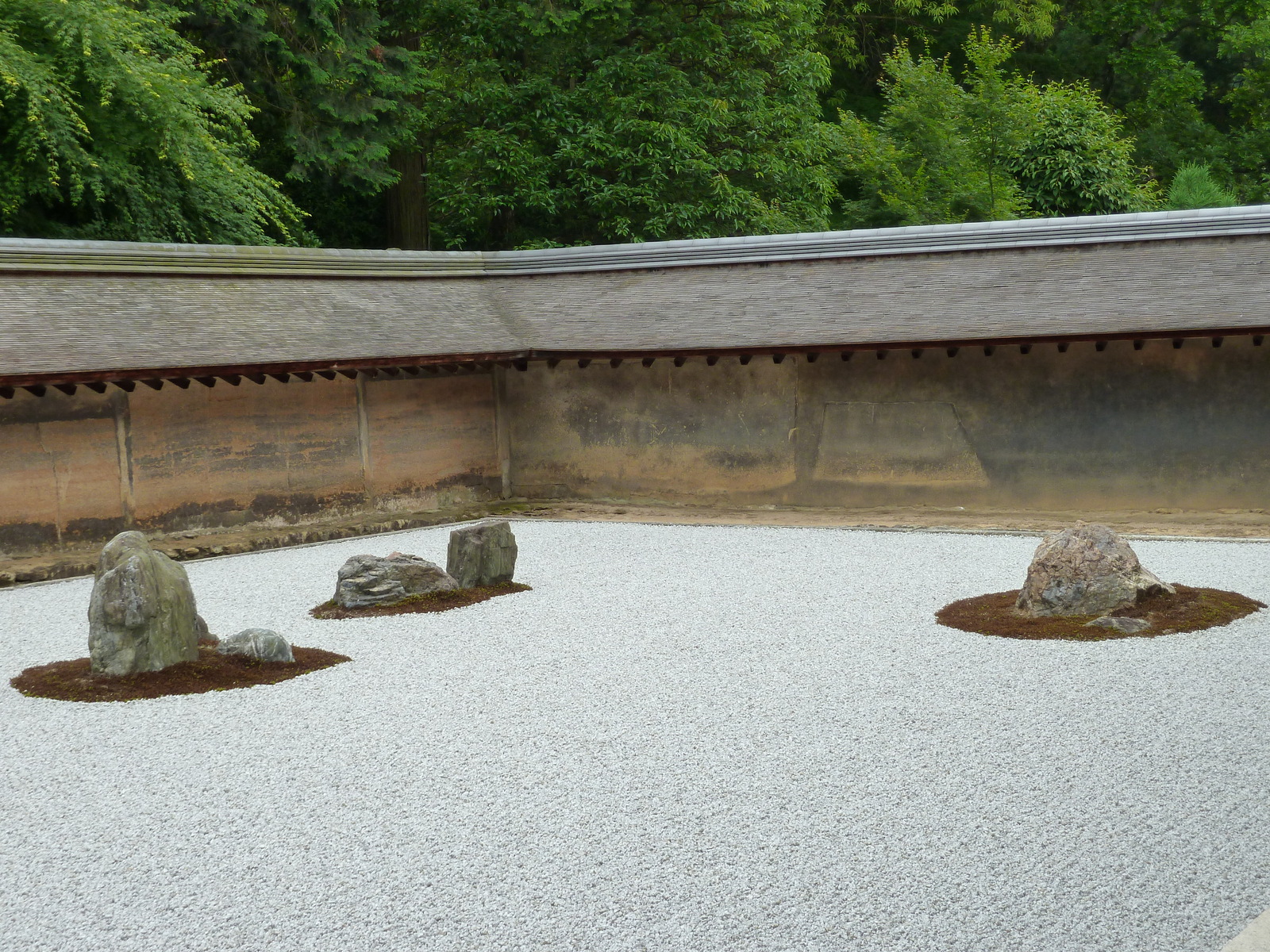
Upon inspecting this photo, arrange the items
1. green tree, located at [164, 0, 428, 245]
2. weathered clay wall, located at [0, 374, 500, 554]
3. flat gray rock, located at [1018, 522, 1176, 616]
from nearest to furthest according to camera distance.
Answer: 1. flat gray rock, located at [1018, 522, 1176, 616]
2. weathered clay wall, located at [0, 374, 500, 554]
3. green tree, located at [164, 0, 428, 245]

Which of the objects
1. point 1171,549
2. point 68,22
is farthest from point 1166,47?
point 68,22

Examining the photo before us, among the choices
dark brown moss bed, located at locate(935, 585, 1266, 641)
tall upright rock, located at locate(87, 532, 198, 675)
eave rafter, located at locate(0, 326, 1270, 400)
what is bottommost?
dark brown moss bed, located at locate(935, 585, 1266, 641)

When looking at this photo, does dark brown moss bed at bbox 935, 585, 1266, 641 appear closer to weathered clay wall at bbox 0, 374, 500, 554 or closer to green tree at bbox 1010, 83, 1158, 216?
weathered clay wall at bbox 0, 374, 500, 554

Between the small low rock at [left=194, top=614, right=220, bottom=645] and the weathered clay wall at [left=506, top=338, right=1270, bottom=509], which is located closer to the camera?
the small low rock at [left=194, top=614, right=220, bottom=645]

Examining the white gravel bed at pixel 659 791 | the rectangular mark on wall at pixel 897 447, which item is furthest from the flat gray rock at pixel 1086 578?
the rectangular mark on wall at pixel 897 447

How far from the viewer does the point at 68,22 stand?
16.3 meters

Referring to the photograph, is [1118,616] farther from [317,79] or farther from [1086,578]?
[317,79]

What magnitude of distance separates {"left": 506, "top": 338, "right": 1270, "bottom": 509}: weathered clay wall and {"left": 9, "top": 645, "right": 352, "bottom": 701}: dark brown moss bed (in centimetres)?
754

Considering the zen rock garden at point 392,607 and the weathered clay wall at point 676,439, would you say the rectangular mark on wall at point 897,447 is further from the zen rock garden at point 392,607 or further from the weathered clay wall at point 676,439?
the zen rock garden at point 392,607

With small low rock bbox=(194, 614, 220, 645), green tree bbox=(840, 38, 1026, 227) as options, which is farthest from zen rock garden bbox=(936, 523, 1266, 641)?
green tree bbox=(840, 38, 1026, 227)

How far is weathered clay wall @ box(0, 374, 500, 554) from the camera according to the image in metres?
12.6

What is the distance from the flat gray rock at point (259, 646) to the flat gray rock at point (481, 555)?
8.45 ft

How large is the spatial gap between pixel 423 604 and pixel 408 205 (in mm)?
16383

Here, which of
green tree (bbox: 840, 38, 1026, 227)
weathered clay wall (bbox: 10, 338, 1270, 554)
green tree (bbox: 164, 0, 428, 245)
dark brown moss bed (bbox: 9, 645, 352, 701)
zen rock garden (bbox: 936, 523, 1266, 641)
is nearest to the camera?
dark brown moss bed (bbox: 9, 645, 352, 701)
